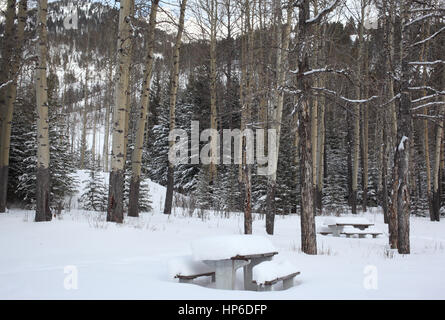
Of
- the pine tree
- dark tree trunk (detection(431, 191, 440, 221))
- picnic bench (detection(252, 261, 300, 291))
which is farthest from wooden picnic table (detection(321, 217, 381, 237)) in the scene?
the pine tree

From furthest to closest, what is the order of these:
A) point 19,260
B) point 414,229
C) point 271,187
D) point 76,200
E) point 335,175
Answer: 1. point 335,175
2. point 76,200
3. point 414,229
4. point 271,187
5. point 19,260

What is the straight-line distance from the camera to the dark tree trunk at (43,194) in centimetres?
831

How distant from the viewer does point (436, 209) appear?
16922mm

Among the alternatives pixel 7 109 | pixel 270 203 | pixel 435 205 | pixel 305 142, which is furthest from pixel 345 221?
pixel 7 109

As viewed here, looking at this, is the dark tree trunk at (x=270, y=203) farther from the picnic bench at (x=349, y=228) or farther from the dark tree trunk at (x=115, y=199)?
the dark tree trunk at (x=115, y=199)

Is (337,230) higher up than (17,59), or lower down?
lower down

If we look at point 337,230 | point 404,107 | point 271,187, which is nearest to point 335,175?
point 337,230

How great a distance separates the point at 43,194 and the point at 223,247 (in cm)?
593

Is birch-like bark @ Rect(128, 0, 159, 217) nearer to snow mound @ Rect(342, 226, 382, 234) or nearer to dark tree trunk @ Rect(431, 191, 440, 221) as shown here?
snow mound @ Rect(342, 226, 382, 234)

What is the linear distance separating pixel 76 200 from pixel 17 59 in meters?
6.89

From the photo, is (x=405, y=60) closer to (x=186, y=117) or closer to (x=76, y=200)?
(x=76, y=200)

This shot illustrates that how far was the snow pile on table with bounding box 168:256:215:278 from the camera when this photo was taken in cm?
457

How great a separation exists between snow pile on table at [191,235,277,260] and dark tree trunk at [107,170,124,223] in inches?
193

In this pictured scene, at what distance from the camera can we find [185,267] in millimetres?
4688
